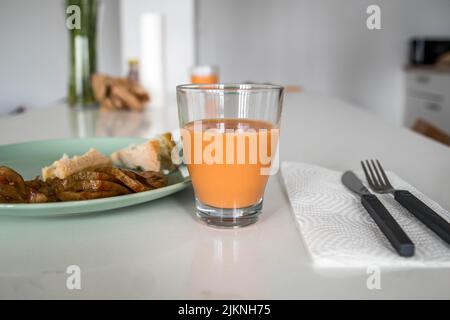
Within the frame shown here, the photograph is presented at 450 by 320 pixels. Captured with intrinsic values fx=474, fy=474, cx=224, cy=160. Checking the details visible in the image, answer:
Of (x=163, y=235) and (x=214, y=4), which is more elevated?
(x=214, y=4)

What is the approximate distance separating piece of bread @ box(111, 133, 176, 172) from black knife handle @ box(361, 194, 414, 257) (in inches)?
10.8

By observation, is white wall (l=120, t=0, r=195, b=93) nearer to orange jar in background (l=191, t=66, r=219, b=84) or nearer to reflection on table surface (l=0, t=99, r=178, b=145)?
orange jar in background (l=191, t=66, r=219, b=84)

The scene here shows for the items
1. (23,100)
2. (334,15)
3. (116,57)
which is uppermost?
(334,15)

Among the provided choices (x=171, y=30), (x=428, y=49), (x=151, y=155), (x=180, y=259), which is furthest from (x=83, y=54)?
(x=428, y=49)

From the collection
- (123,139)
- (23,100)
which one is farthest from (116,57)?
(123,139)

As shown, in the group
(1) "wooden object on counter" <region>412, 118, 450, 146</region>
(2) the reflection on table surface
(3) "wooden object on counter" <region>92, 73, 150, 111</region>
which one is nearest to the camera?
(2) the reflection on table surface

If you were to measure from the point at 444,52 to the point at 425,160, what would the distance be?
3710 millimetres

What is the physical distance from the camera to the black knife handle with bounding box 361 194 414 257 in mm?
412

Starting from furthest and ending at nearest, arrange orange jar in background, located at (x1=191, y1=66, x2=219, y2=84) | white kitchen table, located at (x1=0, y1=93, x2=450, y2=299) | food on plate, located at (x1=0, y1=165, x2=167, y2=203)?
orange jar in background, located at (x1=191, y1=66, x2=219, y2=84) → food on plate, located at (x1=0, y1=165, x2=167, y2=203) → white kitchen table, located at (x1=0, y1=93, x2=450, y2=299)

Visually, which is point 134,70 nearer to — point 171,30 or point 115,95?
point 115,95

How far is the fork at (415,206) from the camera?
441mm

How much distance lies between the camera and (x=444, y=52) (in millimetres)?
4078

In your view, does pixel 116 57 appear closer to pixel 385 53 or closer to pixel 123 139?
pixel 385 53

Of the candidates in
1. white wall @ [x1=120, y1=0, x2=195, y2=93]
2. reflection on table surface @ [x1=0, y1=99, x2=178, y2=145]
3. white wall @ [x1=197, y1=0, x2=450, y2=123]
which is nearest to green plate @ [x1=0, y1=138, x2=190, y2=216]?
reflection on table surface @ [x1=0, y1=99, x2=178, y2=145]
